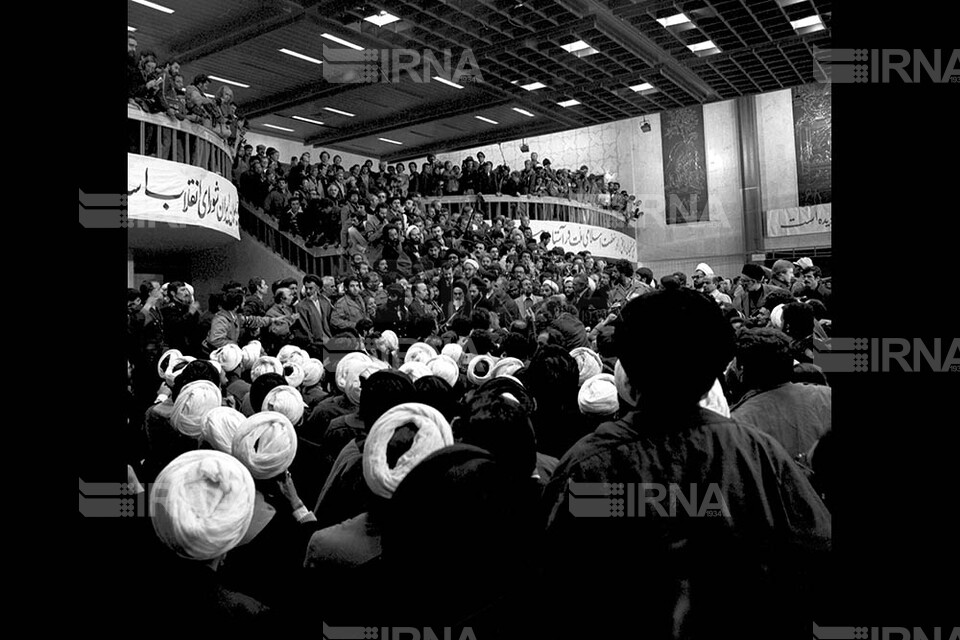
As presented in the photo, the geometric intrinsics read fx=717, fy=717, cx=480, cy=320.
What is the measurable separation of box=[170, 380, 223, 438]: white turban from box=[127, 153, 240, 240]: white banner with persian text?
588 cm

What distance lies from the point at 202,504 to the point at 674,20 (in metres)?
11.4

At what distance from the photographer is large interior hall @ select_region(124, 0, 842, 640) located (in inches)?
45.6

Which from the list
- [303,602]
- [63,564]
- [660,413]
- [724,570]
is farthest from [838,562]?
[63,564]

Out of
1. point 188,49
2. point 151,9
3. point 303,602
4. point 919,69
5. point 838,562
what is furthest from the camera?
point 188,49

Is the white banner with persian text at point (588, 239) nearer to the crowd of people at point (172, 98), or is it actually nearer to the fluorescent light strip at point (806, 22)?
the fluorescent light strip at point (806, 22)

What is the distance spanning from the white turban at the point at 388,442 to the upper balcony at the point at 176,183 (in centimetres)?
714

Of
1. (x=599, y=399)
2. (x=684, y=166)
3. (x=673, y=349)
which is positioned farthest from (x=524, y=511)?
(x=684, y=166)

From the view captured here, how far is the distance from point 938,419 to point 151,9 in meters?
12.0

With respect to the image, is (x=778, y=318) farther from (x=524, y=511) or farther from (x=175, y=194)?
(x=175, y=194)

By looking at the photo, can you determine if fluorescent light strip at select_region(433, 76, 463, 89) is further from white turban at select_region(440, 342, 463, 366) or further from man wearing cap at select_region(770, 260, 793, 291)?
white turban at select_region(440, 342, 463, 366)

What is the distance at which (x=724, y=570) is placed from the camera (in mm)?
1150

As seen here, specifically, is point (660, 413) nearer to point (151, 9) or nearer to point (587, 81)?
point (151, 9)

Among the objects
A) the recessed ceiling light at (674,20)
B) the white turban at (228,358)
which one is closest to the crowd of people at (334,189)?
the recessed ceiling light at (674,20)

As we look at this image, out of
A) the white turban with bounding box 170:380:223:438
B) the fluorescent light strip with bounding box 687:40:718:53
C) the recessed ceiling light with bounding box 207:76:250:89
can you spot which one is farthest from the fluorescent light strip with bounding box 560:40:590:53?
the white turban with bounding box 170:380:223:438
